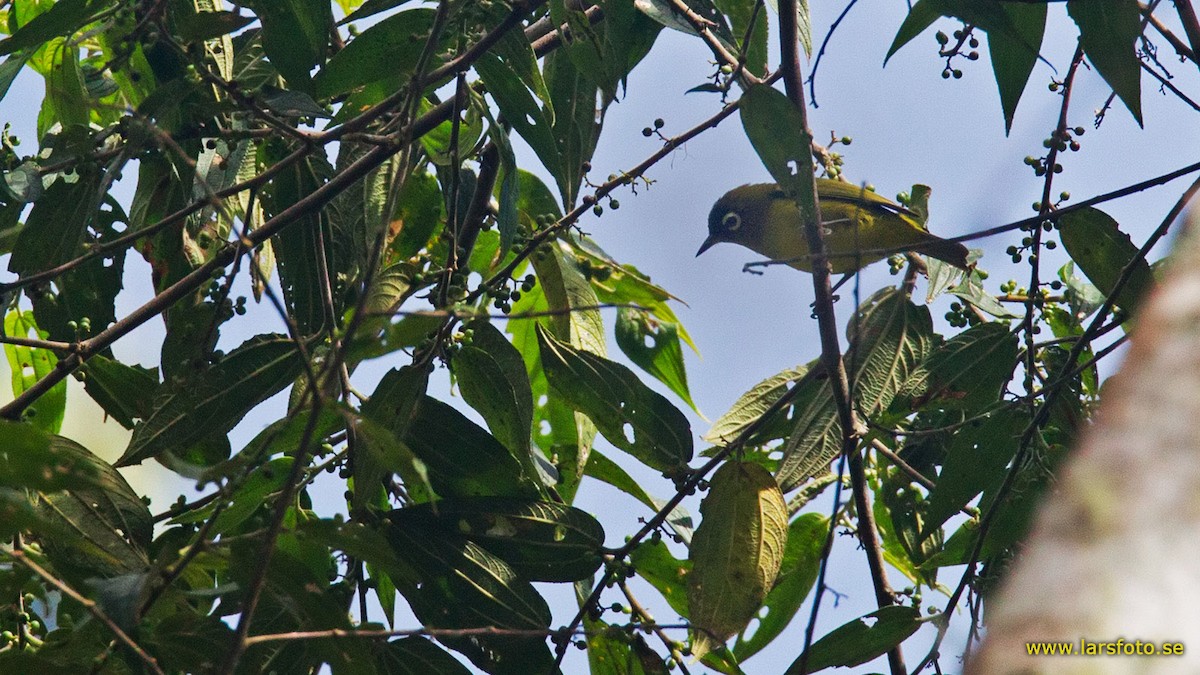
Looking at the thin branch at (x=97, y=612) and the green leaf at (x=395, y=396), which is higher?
the green leaf at (x=395, y=396)

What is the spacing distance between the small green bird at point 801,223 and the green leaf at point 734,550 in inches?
55.3

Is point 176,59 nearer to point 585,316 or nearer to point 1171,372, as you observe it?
point 585,316

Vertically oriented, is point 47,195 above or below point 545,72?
below

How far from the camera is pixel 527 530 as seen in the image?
2.82 meters

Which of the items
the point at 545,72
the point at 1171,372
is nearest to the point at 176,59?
the point at 545,72

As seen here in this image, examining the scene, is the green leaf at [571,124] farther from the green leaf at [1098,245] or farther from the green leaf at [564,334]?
the green leaf at [1098,245]

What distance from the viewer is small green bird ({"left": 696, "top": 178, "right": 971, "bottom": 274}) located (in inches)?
204

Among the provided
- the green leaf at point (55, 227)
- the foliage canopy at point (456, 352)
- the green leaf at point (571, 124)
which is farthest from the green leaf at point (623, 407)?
the green leaf at point (55, 227)

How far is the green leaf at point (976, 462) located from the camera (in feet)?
9.89

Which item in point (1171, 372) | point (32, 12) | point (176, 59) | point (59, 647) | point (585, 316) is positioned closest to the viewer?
point (1171, 372)

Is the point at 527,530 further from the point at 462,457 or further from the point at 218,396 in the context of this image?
the point at 218,396

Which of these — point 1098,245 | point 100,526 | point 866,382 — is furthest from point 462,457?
point 1098,245

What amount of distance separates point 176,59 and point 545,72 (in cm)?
100

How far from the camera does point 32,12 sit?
3.85 m
